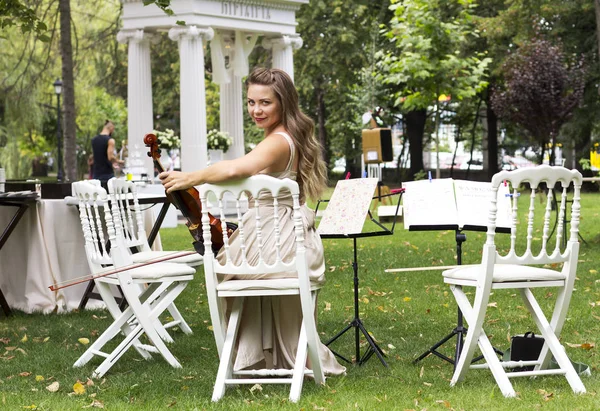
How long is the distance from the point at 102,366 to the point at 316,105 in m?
37.9

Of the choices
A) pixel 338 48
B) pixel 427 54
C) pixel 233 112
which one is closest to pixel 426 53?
pixel 427 54

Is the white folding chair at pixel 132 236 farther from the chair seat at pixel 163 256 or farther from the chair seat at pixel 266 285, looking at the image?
the chair seat at pixel 266 285

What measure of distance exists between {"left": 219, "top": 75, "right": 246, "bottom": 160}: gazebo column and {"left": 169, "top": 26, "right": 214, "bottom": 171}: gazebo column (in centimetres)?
165

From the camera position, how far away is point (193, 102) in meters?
21.8

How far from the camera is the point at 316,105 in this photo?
44.1m

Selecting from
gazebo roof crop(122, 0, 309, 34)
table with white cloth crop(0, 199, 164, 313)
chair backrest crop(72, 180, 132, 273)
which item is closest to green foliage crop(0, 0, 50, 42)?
table with white cloth crop(0, 199, 164, 313)

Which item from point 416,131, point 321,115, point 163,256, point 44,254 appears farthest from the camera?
point 321,115

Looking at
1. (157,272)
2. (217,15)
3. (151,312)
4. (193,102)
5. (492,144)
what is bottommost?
(151,312)

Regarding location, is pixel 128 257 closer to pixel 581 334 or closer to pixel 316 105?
pixel 581 334

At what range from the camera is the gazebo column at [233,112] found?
2355cm

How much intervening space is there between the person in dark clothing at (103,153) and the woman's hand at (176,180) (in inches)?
469

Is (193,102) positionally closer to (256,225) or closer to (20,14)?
(20,14)

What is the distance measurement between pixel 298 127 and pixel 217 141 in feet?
55.6

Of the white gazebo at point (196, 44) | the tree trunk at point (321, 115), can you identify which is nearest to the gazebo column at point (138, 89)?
the white gazebo at point (196, 44)
